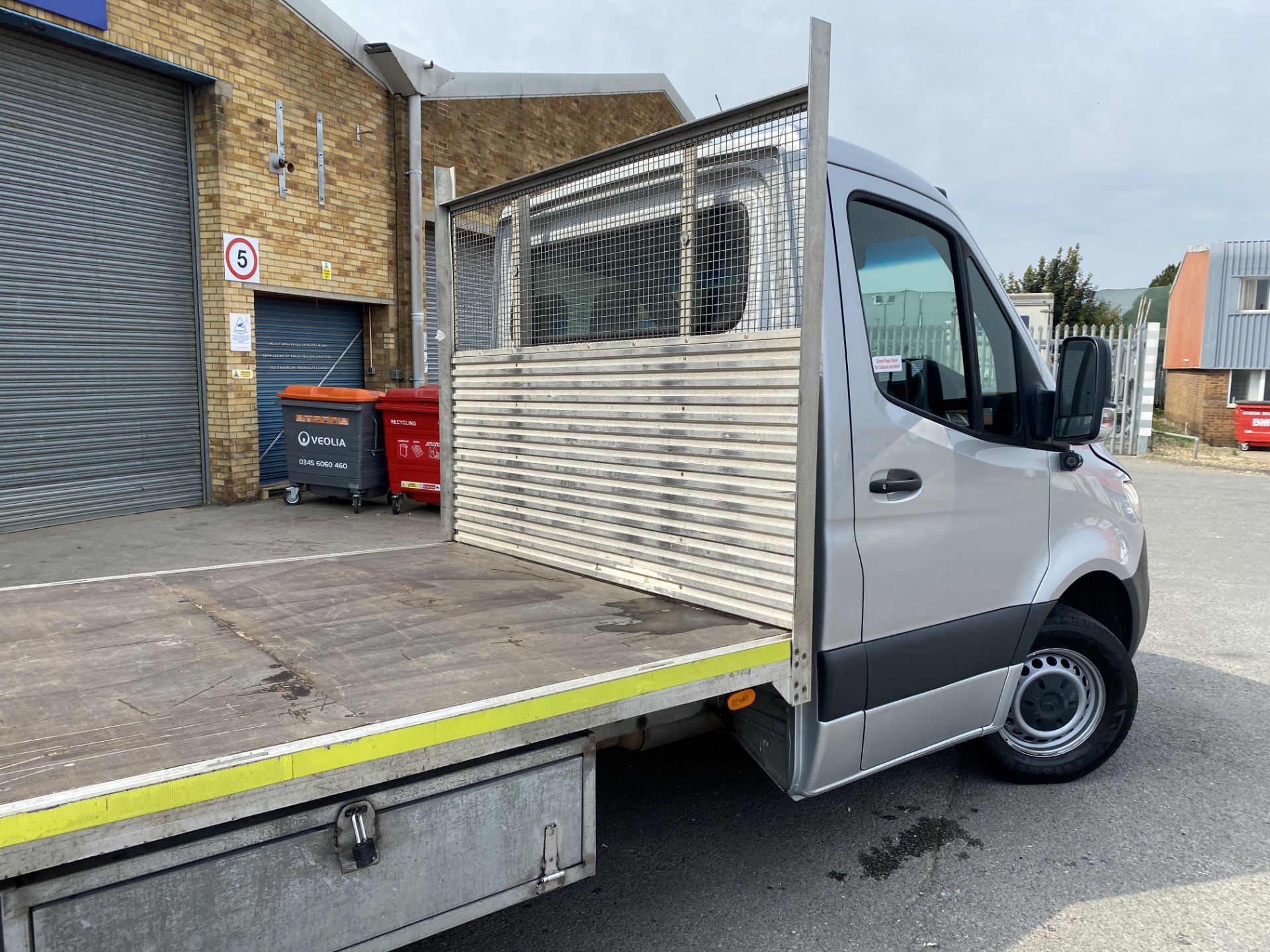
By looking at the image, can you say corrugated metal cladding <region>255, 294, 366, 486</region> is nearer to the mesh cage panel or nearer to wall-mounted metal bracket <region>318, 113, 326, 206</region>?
wall-mounted metal bracket <region>318, 113, 326, 206</region>

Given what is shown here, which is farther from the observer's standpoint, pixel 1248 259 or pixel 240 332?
pixel 1248 259

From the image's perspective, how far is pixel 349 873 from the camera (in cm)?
193

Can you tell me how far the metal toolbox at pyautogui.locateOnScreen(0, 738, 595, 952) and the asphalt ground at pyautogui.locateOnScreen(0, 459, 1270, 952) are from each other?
2.93 feet

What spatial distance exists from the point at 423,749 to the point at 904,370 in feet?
6.78

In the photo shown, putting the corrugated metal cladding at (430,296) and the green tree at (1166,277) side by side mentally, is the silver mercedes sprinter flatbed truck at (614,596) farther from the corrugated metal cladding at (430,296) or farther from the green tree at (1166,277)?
the green tree at (1166,277)

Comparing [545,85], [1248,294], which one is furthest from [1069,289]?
[545,85]

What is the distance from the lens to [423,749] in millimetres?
1964

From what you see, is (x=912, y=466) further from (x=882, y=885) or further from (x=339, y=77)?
(x=339, y=77)

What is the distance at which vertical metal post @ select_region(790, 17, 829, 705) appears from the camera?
2.65 meters

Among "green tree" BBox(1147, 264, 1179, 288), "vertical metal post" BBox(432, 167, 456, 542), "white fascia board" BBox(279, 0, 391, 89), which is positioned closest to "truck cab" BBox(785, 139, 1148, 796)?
"vertical metal post" BBox(432, 167, 456, 542)

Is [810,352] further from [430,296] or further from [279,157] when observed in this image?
[430,296]

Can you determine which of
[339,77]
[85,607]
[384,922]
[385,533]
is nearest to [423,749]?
[384,922]

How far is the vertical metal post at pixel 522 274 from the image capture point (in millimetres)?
3982

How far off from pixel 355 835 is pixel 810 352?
1.77 meters
